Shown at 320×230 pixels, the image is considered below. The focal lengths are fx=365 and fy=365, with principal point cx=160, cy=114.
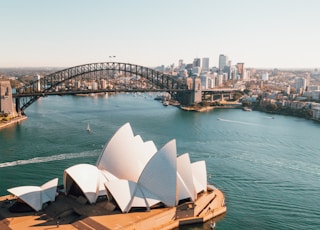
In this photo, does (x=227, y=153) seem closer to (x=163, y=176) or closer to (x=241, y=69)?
(x=163, y=176)

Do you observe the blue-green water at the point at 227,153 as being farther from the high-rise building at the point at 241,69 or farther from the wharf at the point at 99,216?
the high-rise building at the point at 241,69

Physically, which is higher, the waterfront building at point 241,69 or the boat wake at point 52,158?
the waterfront building at point 241,69

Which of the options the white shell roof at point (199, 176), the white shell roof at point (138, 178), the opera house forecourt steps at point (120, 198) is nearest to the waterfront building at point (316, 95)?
the white shell roof at point (199, 176)

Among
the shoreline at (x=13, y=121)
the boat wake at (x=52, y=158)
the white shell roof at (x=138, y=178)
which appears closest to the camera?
the white shell roof at (x=138, y=178)

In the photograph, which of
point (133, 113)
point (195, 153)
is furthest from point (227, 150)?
point (133, 113)

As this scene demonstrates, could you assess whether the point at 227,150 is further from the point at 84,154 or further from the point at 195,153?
the point at 84,154

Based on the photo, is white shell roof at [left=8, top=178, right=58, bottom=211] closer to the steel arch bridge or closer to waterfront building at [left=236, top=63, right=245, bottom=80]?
the steel arch bridge

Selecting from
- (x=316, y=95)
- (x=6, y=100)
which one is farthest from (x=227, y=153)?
(x=316, y=95)
